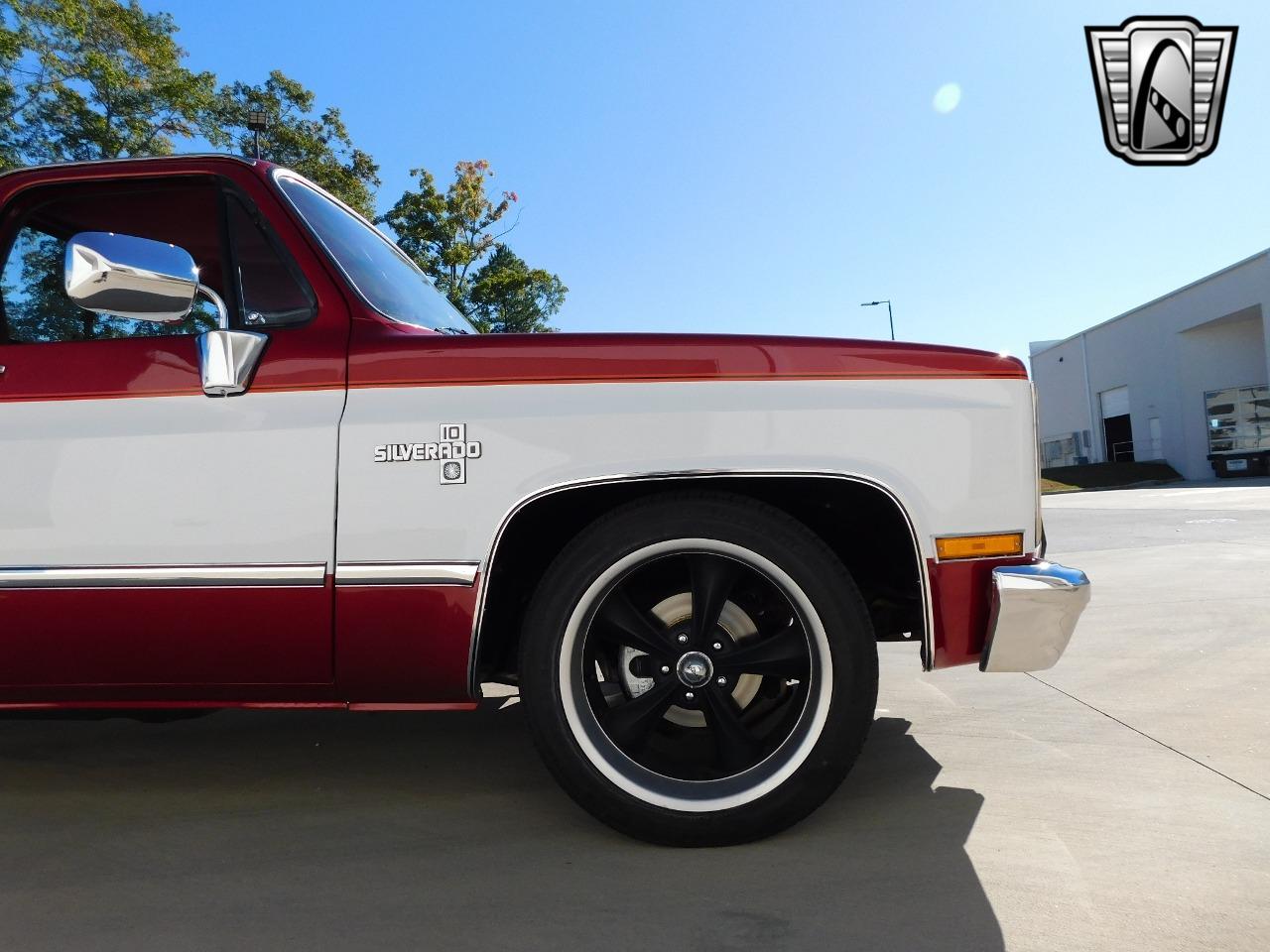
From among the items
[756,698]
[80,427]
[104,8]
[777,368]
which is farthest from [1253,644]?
[104,8]

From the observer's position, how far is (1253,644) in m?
4.48

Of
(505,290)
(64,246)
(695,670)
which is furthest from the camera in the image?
(505,290)

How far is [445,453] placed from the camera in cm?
220

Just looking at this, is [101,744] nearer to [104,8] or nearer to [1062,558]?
[1062,558]

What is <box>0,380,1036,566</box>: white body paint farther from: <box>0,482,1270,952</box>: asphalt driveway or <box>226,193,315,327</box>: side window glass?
<box>0,482,1270,952</box>: asphalt driveway

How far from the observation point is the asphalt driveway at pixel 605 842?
180 centimetres

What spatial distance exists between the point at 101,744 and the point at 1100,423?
47811 millimetres

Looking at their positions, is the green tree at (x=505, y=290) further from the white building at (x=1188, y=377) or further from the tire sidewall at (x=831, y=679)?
the tire sidewall at (x=831, y=679)

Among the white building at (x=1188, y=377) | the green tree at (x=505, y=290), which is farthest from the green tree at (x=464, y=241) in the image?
the white building at (x=1188, y=377)

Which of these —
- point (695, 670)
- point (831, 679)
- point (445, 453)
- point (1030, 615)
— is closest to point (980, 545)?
point (1030, 615)

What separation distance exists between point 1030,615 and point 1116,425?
46.7 m

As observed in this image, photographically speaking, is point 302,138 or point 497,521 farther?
point 302,138

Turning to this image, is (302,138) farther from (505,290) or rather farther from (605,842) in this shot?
(605,842)

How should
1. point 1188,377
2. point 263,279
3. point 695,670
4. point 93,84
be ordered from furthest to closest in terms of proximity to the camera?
point 1188,377 → point 93,84 → point 263,279 → point 695,670
